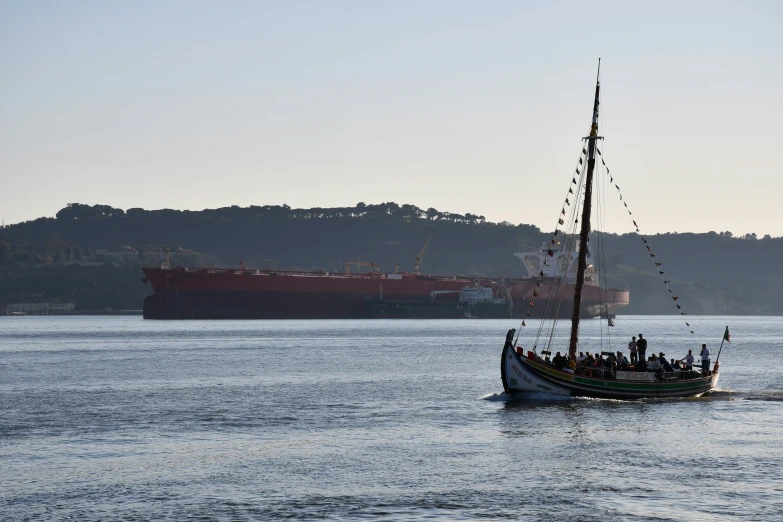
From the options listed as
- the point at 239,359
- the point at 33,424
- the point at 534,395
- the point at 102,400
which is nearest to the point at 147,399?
the point at 102,400

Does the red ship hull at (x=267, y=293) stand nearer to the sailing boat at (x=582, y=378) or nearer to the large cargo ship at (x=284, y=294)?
the large cargo ship at (x=284, y=294)

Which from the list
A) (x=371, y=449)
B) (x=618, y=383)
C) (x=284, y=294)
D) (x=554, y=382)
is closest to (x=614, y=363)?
(x=618, y=383)

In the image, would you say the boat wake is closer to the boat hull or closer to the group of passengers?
the boat hull

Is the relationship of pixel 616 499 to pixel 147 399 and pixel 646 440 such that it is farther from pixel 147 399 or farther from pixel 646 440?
pixel 147 399

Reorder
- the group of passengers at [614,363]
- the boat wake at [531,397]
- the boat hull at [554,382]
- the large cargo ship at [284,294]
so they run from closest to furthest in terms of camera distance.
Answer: the boat hull at [554,382], the group of passengers at [614,363], the boat wake at [531,397], the large cargo ship at [284,294]

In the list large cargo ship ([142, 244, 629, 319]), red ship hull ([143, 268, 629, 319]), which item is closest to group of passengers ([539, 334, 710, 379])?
large cargo ship ([142, 244, 629, 319])

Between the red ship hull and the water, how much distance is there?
70.1 m

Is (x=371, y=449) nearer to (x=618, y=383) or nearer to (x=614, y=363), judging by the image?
(x=618, y=383)

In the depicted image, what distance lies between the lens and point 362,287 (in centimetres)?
14200

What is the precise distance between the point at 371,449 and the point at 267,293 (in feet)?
329

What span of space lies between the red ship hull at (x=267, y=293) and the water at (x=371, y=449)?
70100 mm

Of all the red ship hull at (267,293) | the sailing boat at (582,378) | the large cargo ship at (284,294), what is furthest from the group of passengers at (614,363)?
the red ship hull at (267,293)

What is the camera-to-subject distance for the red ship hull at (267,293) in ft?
419

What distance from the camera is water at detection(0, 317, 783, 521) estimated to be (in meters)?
23.4
